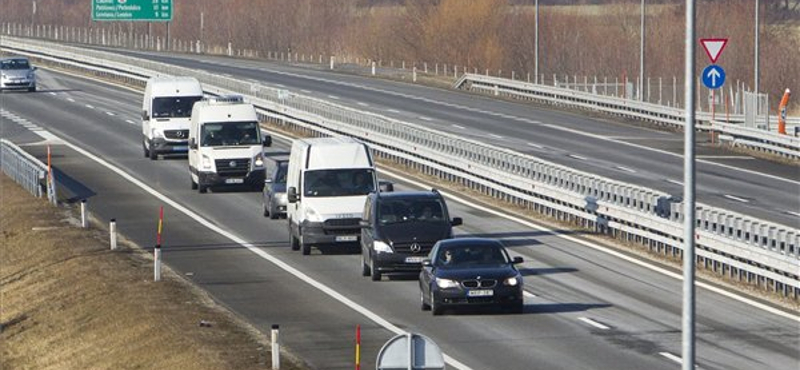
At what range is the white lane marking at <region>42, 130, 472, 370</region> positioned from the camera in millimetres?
30000

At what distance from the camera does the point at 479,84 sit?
90.3m

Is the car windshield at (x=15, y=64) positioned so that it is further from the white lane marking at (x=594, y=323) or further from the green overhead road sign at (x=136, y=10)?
the white lane marking at (x=594, y=323)

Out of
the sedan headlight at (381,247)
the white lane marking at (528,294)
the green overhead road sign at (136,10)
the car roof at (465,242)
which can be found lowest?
the white lane marking at (528,294)

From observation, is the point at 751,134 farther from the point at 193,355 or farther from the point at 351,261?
the point at 193,355

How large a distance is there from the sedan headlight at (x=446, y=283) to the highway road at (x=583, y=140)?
15863 millimetres

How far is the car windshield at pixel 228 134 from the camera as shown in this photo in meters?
51.7

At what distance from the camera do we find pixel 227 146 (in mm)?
51656

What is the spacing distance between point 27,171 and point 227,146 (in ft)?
24.9

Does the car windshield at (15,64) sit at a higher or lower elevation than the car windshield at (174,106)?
higher

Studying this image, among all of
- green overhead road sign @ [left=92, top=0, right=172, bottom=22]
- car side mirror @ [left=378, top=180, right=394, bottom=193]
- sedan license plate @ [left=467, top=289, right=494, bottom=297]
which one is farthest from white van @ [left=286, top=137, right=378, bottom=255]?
green overhead road sign @ [left=92, top=0, right=172, bottom=22]

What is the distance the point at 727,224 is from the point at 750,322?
5.43 metres

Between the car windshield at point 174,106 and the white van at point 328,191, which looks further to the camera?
the car windshield at point 174,106

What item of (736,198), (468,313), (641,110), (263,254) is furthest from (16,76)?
(468,313)

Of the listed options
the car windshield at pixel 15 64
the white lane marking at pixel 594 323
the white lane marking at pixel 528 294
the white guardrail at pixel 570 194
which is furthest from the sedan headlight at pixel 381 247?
the car windshield at pixel 15 64
